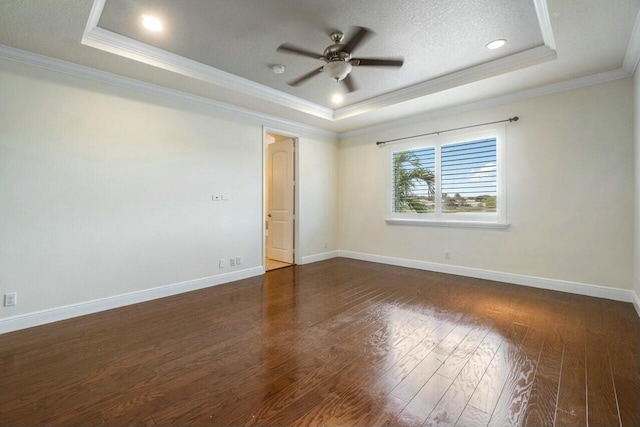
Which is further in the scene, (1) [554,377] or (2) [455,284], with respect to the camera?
(2) [455,284]

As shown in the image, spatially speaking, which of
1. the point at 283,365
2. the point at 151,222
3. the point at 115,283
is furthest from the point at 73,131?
the point at 283,365

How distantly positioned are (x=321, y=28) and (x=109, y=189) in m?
2.93

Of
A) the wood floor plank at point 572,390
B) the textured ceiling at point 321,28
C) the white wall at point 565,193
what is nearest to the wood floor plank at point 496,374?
the wood floor plank at point 572,390

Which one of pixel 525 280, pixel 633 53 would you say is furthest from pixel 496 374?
pixel 633 53

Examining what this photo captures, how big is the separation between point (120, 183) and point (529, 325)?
184 inches

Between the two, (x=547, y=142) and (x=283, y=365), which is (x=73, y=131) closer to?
(x=283, y=365)

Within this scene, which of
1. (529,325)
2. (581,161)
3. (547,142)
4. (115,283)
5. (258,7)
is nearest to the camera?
(258,7)

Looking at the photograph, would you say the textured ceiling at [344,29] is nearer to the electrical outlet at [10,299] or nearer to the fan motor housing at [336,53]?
the fan motor housing at [336,53]

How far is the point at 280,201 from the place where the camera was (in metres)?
5.95

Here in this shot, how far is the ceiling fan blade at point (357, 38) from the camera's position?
2.75 meters

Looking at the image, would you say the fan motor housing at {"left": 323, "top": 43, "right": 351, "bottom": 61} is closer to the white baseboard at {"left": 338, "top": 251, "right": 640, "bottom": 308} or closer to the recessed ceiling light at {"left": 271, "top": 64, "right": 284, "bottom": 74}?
the recessed ceiling light at {"left": 271, "top": 64, "right": 284, "bottom": 74}

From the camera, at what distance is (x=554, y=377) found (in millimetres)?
1931

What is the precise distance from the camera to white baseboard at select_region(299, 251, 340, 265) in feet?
18.7

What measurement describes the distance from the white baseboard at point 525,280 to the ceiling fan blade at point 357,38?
368 cm
